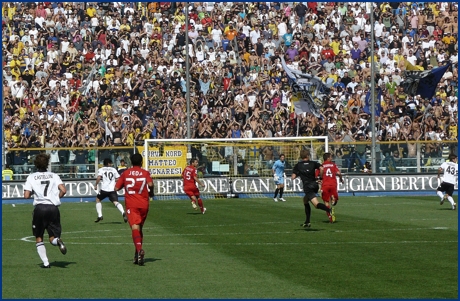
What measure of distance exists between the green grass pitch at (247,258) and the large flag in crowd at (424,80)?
441 inches

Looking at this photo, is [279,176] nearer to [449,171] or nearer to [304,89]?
[304,89]

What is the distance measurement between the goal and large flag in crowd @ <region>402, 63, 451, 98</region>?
4.50 m

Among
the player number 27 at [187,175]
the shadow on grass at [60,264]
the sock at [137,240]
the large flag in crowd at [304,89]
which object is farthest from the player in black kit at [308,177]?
the large flag in crowd at [304,89]

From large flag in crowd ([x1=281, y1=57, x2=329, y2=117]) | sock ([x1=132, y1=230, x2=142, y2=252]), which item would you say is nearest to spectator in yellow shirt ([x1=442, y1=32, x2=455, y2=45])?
large flag in crowd ([x1=281, y1=57, x2=329, y2=117])

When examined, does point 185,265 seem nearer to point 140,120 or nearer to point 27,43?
point 140,120

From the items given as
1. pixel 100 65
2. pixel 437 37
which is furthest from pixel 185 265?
pixel 437 37

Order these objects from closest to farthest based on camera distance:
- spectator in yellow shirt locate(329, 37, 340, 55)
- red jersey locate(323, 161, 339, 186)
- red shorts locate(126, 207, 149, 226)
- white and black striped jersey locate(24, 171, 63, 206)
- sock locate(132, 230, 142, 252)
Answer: white and black striped jersey locate(24, 171, 63, 206), sock locate(132, 230, 142, 252), red shorts locate(126, 207, 149, 226), red jersey locate(323, 161, 339, 186), spectator in yellow shirt locate(329, 37, 340, 55)

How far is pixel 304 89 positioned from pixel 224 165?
5.12 meters

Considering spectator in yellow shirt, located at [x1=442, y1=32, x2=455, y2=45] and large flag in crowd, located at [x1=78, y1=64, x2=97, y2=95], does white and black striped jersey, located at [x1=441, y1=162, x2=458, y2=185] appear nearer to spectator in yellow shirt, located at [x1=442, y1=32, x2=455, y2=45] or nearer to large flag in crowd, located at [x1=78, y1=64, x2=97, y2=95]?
spectator in yellow shirt, located at [x1=442, y1=32, x2=455, y2=45]

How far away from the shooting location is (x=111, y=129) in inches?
1654

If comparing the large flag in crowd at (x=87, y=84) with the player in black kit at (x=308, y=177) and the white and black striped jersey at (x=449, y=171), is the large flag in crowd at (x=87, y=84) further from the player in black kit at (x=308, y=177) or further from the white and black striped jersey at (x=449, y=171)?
the player in black kit at (x=308, y=177)

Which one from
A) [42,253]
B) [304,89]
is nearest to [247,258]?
[42,253]

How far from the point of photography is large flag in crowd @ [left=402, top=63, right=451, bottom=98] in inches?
1620

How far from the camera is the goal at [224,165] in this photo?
42500 mm
